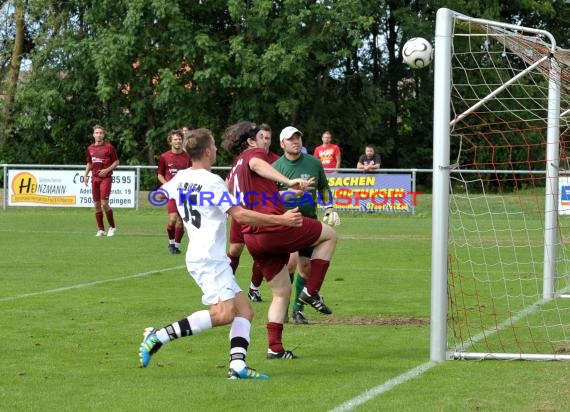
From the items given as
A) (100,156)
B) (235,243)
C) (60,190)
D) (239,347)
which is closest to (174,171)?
(100,156)

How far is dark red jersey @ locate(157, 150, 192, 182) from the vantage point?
18.3 meters

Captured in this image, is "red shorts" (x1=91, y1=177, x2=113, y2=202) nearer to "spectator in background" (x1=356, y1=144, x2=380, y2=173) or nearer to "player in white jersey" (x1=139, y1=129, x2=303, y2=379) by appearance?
"spectator in background" (x1=356, y1=144, x2=380, y2=173)

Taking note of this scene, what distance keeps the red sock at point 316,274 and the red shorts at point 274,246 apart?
83cm

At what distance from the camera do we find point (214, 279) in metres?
7.42

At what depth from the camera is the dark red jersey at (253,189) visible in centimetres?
826

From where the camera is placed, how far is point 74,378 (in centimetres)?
750

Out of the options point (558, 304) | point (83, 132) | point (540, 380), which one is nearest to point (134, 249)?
point (558, 304)

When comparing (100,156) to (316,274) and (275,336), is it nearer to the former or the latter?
(316,274)

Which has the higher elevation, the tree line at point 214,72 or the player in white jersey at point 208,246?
the tree line at point 214,72

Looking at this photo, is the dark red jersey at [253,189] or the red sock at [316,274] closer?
the dark red jersey at [253,189]

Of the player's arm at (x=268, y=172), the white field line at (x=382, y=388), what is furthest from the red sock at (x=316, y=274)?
the white field line at (x=382, y=388)

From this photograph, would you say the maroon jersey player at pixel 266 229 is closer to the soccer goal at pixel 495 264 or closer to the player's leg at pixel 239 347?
the player's leg at pixel 239 347

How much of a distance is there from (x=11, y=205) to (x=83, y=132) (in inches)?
475

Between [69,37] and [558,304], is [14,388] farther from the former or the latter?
[69,37]
